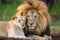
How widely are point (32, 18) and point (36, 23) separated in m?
0.18

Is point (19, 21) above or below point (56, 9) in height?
above

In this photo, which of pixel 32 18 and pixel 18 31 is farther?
pixel 18 31

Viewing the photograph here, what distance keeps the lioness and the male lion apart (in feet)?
0.29

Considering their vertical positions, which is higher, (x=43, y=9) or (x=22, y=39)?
(x=43, y=9)

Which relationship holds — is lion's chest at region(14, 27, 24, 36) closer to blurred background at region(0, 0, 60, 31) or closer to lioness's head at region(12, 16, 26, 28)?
lioness's head at region(12, 16, 26, 28)

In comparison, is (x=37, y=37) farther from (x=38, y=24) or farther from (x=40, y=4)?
(x=40, y=4)

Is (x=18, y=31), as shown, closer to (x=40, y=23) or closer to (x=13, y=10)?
(x=40, y=23)

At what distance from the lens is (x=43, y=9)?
5.39m

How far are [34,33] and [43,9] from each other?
16.1 inches

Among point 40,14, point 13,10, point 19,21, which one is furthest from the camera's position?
point 13,10

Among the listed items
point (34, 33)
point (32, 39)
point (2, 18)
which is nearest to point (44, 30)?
point (34, 33)

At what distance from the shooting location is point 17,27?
16.8 feet

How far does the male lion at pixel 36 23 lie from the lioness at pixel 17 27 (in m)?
0.09

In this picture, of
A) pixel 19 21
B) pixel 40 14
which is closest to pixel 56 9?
pixel 40 14
